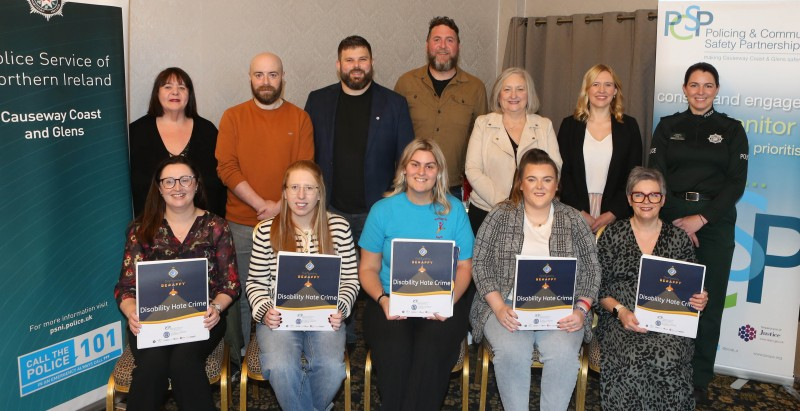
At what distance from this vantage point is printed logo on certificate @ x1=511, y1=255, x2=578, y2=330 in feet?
9.73

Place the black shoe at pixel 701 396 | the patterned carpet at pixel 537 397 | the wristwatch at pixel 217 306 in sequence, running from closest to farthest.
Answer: the wristwatch at pixel 217 306 < the patterned carpet at pixel 537 397 < the black shoe at pixel 701 396

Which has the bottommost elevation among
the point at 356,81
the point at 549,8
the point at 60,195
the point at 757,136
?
the point at 60,195

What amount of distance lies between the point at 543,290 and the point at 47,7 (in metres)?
2.53

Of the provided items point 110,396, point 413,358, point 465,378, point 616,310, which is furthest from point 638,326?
point 110,396

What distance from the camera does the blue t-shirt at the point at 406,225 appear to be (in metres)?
3.26

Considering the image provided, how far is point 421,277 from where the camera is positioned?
9.87ft

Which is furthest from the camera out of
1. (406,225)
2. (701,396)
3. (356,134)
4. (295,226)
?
(356,134)

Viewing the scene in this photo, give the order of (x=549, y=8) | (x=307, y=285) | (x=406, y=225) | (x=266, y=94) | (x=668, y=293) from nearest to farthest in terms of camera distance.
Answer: (x=307, y=285) → (x=668, y=293) → (x=406, y=225) → (x=266, y=94) → (x=549, y=8)

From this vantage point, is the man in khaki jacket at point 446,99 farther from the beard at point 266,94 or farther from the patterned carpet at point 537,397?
the patterned carpet at point 537,397

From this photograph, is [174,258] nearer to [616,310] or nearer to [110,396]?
[110,396]

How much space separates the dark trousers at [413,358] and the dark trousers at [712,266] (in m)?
1.54

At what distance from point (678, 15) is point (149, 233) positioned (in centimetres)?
318

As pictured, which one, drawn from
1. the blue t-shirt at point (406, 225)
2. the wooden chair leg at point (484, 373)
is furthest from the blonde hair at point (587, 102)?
the wooden chair leg at point (484, 373)

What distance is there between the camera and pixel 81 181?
3158 millimetres
